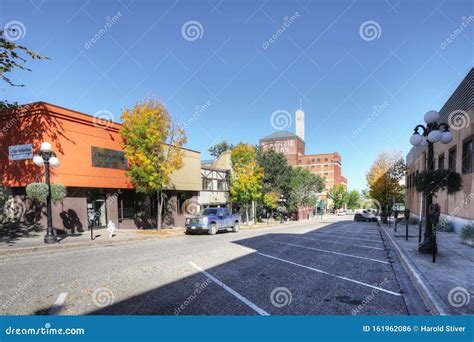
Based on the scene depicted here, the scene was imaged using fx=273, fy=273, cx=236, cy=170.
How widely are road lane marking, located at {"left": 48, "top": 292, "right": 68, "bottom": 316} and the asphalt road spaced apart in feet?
0.06

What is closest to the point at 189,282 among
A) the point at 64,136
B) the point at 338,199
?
the point at 64,136

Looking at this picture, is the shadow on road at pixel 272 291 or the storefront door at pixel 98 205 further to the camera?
the storefront door at pixel 98 205

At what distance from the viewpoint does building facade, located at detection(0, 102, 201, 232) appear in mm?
15188

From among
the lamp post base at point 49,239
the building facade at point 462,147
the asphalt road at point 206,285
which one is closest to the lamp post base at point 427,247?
the asphalt road at point 206,285

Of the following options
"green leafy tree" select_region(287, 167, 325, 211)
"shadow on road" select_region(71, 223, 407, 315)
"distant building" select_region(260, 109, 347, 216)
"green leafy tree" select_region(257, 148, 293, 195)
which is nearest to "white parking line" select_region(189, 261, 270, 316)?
"shadow on road" select_region(71, 223, 407, 315)

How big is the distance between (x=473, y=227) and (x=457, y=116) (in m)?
7.68

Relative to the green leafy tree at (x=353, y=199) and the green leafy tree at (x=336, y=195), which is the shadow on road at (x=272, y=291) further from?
the green leafy tree at (x=353, y=199)

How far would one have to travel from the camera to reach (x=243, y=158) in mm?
28641

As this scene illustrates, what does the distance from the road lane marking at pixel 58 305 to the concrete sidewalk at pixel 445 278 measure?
6220mm

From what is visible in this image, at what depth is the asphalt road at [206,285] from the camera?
186 inches

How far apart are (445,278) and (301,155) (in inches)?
3559

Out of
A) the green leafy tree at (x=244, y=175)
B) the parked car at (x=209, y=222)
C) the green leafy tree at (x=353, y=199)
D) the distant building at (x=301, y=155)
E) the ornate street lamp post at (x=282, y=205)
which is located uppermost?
the distant building at (x=301, y=155)

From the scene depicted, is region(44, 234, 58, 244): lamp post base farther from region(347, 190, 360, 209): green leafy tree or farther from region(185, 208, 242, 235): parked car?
region(347, 190, 360, 209): green leafy tree

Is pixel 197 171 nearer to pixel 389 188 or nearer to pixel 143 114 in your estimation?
pixel 143 114
